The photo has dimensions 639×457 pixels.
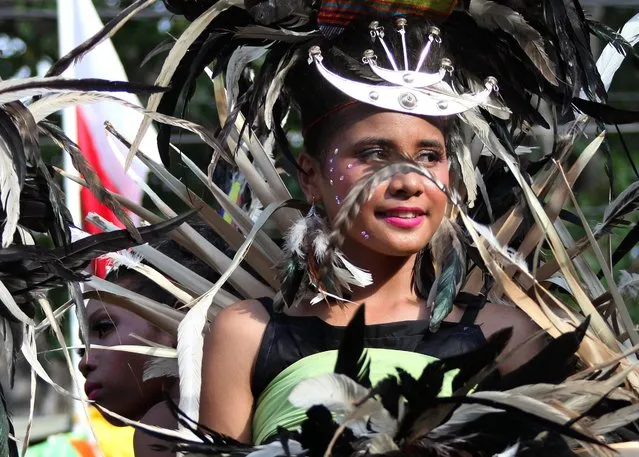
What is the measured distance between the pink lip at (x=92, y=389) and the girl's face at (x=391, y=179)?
1.13 metres

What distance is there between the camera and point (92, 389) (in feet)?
11.8

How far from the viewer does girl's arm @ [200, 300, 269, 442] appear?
2594mm

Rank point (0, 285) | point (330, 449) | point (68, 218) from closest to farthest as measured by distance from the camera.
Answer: point (330, 449) → point (0, 285) → point (68, 218)

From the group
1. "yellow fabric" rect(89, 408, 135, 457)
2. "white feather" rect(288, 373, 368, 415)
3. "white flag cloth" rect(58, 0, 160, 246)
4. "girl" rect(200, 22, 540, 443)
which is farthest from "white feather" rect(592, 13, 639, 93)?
"white flag cloth" rect(58, 0, 160, 246)

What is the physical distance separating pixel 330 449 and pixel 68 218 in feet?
2.70

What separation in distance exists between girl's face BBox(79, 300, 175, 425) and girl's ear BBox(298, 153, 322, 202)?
0.80 metres

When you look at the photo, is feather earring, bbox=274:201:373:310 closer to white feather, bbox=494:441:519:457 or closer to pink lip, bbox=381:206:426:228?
pink lip, bbox=381:206:426:228

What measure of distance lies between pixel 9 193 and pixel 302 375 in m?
0.65

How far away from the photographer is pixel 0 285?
2424mm

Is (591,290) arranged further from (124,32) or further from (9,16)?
(124,32)

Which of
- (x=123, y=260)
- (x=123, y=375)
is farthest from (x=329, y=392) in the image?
(x=123, y=375)

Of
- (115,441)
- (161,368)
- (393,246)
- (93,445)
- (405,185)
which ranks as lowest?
(93,445)

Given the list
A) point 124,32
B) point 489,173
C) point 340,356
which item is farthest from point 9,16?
point 340,356

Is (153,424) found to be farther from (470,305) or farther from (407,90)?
(407,90)
